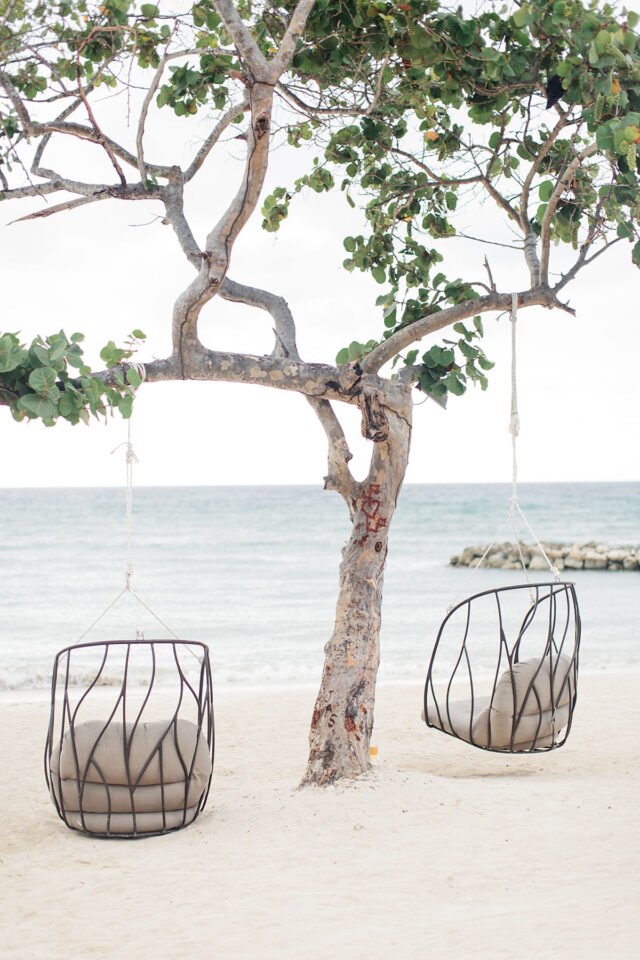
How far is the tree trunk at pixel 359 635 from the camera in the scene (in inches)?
160

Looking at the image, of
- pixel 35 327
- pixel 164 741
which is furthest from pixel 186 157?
pixel 35 327

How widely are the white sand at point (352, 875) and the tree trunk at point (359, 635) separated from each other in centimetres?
15

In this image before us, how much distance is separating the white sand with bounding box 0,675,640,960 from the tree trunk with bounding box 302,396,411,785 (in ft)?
0.49

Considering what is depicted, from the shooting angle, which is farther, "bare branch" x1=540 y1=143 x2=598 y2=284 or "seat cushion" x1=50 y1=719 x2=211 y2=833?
"bare branch" x1=540 y1=143 x2=598 y2=284

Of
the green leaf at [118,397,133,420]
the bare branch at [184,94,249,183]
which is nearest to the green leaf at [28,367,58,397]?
the green leaf at [118,397,133,420]

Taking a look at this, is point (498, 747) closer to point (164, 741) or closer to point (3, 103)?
point (164, 741)

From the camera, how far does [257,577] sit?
62.5ft

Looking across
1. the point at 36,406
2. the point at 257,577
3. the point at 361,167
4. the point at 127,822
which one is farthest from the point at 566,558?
the point at 36,406

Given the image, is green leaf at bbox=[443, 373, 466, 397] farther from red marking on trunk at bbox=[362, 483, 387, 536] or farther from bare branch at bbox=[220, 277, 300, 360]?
bare branch at bbox=[220, 277, 300, 360]

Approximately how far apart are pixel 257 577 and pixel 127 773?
51.0 ft

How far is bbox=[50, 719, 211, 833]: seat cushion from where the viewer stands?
3551 millimetres

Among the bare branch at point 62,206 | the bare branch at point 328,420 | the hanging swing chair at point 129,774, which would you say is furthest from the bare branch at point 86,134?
the hanging swing chair at point 129,774

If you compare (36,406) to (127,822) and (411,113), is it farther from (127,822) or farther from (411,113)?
(411,113)

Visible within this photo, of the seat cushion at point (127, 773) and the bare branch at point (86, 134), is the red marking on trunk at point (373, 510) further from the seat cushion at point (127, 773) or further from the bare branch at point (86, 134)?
the bare branch at point (86, 134)
